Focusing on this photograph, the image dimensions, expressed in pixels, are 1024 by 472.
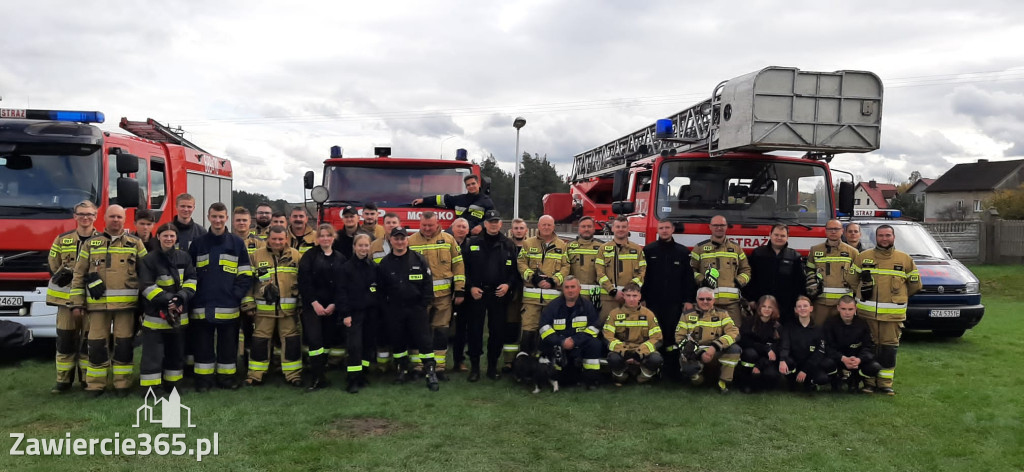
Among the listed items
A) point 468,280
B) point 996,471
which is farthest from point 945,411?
point 468,280

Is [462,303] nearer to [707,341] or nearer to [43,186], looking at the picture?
[707,341]

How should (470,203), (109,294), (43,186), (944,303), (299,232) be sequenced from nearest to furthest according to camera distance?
(109,294), (299,232), (43,186), (470,203), (944,303)

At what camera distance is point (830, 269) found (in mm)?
6781

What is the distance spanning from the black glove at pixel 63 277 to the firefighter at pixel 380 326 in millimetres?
2680

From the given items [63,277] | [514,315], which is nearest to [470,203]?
[514,315]

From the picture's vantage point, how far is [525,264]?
693 centimetres

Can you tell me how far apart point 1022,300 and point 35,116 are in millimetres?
19167

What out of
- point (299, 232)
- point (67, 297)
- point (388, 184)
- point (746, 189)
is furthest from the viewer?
point (388, 184)

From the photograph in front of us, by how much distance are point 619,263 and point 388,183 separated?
3303 millimetres

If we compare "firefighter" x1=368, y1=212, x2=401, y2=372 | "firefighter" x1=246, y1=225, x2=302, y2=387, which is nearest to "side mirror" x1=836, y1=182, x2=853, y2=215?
"firefighter" x1=368, y1=212, x2=401, y2=372

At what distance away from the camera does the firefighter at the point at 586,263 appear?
6.96 meters

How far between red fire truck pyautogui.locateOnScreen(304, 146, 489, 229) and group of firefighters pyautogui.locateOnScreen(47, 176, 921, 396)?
1074 millimetres

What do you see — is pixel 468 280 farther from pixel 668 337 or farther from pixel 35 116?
pixel 35 116

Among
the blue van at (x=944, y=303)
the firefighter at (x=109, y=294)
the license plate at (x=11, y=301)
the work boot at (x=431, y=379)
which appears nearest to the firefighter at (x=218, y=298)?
the firefighter at (x=109, y=294)
